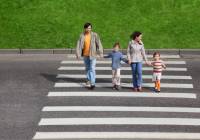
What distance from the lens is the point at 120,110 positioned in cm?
1495

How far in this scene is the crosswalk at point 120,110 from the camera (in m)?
13.3

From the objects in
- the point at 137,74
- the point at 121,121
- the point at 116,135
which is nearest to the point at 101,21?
the point at 137,74

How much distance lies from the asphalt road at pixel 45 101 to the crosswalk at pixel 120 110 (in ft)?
0.07

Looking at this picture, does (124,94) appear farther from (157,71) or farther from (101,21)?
(101,21)

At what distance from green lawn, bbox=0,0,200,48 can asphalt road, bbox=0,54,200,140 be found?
2.26m

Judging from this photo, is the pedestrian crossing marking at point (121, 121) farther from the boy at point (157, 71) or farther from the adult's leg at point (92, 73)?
the adult's leg at point (92, 73)

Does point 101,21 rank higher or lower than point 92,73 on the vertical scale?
higher

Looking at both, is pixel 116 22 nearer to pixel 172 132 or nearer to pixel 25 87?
pixel 25 87

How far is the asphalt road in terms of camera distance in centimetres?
1362

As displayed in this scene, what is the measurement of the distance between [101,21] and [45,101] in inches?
344

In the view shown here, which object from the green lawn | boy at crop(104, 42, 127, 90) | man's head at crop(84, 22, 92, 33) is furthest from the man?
the green lawn

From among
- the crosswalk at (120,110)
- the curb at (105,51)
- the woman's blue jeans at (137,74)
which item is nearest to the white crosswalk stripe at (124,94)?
the crosswalk at (120,110)

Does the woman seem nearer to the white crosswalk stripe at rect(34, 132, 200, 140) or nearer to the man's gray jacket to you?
the man's gray jacket

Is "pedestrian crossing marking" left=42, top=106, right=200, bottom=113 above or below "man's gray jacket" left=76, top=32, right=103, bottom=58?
below
